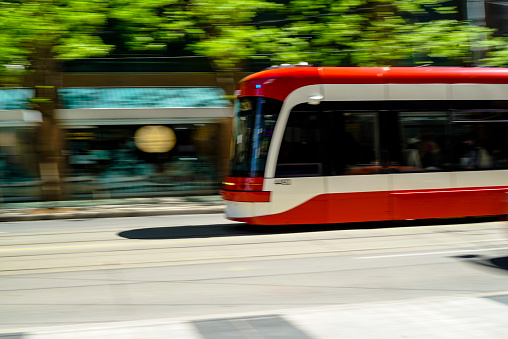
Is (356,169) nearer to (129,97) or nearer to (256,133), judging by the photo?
(256,133)

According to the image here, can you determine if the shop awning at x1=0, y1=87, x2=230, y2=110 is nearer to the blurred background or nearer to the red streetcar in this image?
the blurred background

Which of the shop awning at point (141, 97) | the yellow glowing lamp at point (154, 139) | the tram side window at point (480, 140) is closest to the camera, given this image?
the tram side window at point (480, 140)

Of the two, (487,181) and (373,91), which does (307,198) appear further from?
(487,181)

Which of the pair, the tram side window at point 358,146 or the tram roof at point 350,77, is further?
the tram side window at point 358,146

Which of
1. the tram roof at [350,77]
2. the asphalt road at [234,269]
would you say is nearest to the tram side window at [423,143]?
the tram roof at [350,77]

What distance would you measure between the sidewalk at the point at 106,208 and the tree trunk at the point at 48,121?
2.00ft

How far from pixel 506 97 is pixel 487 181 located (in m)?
1.67

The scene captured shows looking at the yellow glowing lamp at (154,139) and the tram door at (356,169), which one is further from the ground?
the yellow glowing lamp at (154,139)

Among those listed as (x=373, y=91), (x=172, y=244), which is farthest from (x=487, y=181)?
(x=172, y=244)

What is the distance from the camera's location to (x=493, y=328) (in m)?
4.49

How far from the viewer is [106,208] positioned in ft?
54.0

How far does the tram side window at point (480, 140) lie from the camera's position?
36.6ft

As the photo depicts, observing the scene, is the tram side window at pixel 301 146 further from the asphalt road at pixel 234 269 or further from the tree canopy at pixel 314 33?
the tree canopy at pixel 314 33

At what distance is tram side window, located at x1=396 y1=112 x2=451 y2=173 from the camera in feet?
35.5
